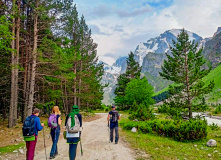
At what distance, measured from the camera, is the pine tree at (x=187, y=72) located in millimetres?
19906

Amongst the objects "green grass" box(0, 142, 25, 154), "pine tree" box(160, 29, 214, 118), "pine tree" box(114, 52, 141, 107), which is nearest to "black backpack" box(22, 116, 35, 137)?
"green grass" box(0, 142, 25, 154)

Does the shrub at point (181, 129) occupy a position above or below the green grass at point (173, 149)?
above

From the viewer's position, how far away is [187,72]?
20.7 meters

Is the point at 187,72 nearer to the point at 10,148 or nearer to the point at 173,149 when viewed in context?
the point at 173,149

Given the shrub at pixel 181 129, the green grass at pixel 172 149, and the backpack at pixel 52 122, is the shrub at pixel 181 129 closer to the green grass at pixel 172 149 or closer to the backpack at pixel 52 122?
the green grass at pixel 172 149

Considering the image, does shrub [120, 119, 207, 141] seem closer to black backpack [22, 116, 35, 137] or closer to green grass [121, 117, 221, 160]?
green grass [121, 117, 221, 160]

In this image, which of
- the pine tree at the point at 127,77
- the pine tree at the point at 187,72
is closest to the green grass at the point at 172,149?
the pine tree at the point at 187,72

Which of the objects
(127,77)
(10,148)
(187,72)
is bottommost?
(10,148)

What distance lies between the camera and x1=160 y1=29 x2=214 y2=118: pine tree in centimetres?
1991

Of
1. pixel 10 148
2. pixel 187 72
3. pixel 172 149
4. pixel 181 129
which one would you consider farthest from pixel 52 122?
pixel 187 72

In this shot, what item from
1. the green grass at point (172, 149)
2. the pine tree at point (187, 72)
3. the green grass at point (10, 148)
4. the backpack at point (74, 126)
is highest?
the pine tree at point (187, 72)

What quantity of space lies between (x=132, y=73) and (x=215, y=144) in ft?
112

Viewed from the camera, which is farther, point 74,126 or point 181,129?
point 181,129

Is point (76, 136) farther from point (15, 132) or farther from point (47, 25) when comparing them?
point (47, 25)
